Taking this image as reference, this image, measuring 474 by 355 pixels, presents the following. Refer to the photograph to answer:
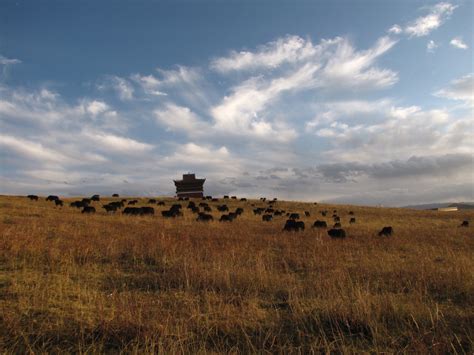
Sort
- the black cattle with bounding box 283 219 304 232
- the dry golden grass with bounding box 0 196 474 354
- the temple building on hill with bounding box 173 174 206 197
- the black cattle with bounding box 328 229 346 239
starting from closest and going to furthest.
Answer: the dry golden grass with bounding box 0 196 474 354, the black cattle with bounding box 328 229 346 239, the black cattle with bounding box 283 219 304 232, the temple building on hill with bounding box 173 174 206 197

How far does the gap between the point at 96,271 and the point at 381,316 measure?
22.2 feet

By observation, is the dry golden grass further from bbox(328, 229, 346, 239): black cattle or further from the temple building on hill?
the temple building on hill

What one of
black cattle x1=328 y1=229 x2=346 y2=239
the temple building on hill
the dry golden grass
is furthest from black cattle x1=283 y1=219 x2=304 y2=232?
the temple building on hill

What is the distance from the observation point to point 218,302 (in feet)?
21.0

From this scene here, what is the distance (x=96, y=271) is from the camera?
27.7 ft

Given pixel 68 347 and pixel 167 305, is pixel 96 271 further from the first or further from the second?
pixel 68 347

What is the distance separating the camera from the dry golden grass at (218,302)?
185 inches

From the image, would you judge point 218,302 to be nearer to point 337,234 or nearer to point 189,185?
point 337,234

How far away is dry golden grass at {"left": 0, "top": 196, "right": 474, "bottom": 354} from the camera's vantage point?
15.4 ft

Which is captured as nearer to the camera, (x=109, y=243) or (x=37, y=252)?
(x=37, y=252)

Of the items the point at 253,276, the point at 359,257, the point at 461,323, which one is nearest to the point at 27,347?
the point at 253,276

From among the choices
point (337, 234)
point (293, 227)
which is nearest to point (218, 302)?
point (337, 234)

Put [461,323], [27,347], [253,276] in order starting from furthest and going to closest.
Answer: [253,276] < [461,323] < [27,347]

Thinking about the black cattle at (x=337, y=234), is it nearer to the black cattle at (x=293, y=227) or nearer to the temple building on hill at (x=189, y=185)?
the black cattle at (x=293, y=227)
